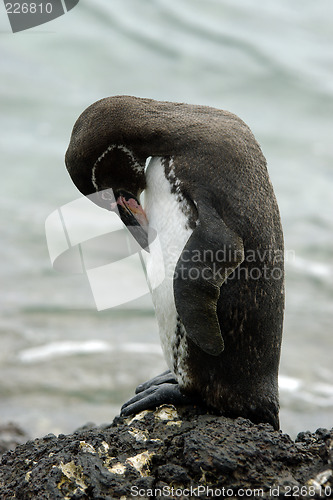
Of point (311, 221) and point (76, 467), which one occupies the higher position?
point (76, 467)

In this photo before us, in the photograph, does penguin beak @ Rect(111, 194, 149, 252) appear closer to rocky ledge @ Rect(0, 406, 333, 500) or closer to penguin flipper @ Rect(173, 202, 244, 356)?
penguin flipper @ Rect(173, 202, 244, 356)

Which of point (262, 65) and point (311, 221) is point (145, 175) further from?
point (262, 65)

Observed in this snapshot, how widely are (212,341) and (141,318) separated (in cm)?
494

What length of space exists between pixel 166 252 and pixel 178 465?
109 centimetres

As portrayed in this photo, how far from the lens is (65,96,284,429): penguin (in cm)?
329

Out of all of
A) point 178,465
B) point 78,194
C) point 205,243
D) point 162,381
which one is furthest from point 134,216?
point 78,194

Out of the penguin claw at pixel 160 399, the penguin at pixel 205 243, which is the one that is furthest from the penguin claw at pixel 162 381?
the penguin claw at pixel 160 399

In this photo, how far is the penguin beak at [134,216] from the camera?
12.6ft

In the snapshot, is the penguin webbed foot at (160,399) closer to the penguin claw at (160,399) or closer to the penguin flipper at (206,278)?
the penguin claw at (160,399)

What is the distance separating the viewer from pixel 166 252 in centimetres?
360

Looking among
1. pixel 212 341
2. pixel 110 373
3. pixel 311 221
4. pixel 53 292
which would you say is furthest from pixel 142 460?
pixel 311 221

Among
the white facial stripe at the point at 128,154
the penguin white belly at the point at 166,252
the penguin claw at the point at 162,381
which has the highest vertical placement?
the white facial stripe at the point at 128,154

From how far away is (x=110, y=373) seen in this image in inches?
275

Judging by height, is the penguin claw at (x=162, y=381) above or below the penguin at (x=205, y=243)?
below
